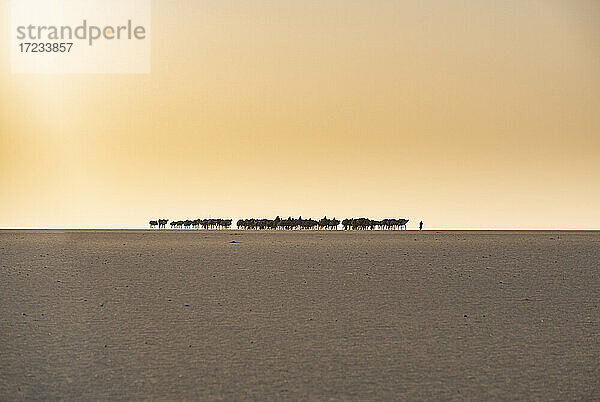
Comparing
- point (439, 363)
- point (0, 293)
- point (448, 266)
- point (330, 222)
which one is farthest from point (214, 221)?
point (439, 363)

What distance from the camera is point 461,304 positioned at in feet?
58.8

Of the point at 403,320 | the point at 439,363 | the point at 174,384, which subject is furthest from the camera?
the point at 403,320

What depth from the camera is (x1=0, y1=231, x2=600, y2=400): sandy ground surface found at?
9773 mm

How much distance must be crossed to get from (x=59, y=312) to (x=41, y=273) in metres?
11.7

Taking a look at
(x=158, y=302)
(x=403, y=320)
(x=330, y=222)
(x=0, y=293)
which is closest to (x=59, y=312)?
(x=158, y=302)

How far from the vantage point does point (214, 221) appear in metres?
153

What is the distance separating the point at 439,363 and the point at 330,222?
129807 millimetres

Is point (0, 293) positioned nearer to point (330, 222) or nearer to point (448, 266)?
point (448, 266)

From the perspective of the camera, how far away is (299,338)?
13078mm

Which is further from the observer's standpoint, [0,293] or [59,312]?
[0,293]

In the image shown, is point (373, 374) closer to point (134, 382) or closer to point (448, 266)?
point (134, 382)

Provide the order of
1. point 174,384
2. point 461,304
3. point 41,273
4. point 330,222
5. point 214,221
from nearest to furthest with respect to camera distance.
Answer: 1. point 174,384
2. point 461,304
3. point 41,273
4. point 330,222
5. point 214,221

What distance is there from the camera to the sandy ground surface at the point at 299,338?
977 cm

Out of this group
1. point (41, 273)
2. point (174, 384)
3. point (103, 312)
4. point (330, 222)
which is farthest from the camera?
point (330, 222)
